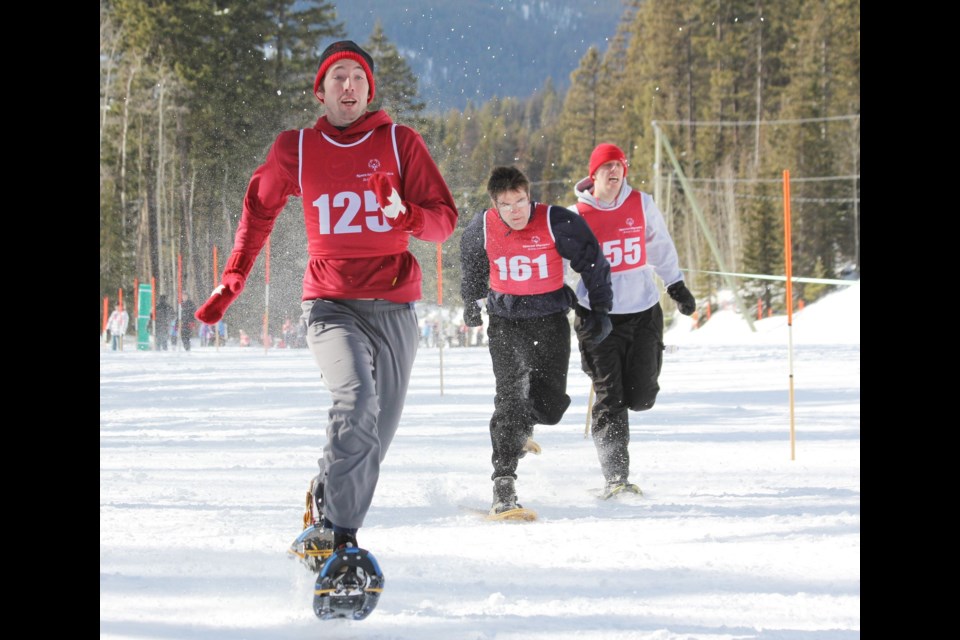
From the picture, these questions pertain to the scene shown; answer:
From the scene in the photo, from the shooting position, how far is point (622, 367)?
6051 millimetres

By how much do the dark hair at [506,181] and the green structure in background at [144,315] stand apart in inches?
940

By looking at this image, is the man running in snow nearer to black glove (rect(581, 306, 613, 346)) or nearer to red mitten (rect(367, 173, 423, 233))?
black glove (rect(581, 306, 613, 346))

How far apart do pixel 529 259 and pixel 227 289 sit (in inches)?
79.3

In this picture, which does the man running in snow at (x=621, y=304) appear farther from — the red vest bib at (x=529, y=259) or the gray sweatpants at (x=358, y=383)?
the gray sweatpants at (x=358, y=383)

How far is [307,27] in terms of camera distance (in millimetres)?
36250

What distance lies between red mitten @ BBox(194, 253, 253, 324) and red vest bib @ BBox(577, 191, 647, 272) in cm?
264

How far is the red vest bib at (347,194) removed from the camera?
3.79m

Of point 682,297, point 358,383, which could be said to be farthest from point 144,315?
point 358,383

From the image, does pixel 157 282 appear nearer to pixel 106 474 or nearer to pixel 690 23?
pixel 690 23

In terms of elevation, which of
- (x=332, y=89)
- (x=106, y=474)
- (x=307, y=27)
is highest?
(x=307, y=27)
